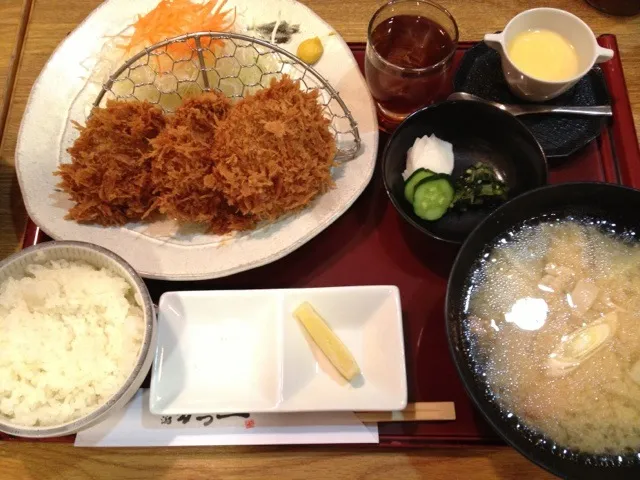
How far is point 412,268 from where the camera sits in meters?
1.88

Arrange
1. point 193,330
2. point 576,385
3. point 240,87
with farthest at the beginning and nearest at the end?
point 240,87 < point 193,330 < point 576,385

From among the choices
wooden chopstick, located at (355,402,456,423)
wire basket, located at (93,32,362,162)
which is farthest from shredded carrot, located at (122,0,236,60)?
wooden chopstick, located at (355,402,456,423)

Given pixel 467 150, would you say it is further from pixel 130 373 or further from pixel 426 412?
pixel 130 373

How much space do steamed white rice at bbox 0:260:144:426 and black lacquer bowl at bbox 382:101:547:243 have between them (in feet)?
3.16

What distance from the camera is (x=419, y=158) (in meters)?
1.91

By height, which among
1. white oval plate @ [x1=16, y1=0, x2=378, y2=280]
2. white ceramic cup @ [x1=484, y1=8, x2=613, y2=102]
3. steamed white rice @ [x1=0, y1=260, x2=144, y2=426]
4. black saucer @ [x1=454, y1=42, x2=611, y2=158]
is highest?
white ceramic cup @ [x1=484, y1=8, x2=613, y2=102]

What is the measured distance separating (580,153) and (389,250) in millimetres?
873

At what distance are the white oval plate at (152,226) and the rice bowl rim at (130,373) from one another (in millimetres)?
202

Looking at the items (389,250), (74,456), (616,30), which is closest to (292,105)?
(389,250)

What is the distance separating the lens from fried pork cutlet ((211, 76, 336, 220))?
1.77 meters

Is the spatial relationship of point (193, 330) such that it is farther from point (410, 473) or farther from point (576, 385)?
point (576, 385)

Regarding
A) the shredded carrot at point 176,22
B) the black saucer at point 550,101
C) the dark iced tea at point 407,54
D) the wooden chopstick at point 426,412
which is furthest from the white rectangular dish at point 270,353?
the shredded carrot at point 176,22

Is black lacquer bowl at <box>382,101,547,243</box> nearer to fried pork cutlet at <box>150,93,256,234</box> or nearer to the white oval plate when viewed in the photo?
the white oval plate

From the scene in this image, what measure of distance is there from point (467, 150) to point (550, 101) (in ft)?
1.27
